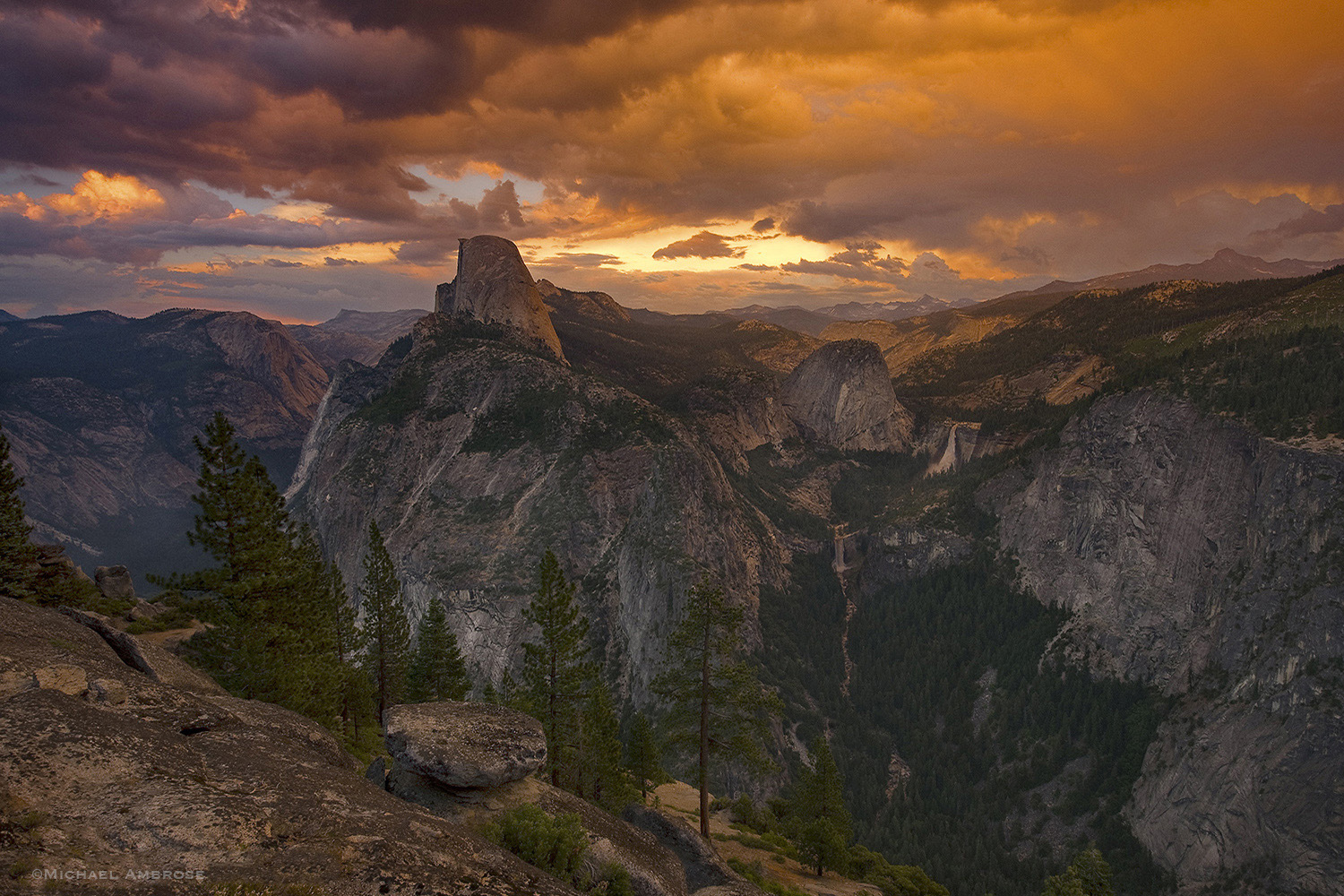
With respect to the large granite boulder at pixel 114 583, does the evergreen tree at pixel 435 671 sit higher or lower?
lower

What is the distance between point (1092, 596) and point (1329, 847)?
6266cm

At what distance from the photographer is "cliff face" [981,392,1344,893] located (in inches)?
3629

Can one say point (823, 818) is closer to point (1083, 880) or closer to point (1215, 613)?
point (1083, 880)

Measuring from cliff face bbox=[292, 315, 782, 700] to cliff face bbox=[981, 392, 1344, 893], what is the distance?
82.7 meters

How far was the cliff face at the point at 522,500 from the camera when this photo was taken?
124750mm

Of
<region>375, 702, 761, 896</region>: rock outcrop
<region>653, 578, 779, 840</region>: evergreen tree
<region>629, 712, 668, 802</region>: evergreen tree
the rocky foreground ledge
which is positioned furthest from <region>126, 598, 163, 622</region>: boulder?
<region>653, 578, 779, 840</region>: evergreen tree

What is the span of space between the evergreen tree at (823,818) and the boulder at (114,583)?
6101cm

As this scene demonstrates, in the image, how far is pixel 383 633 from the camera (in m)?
49.6

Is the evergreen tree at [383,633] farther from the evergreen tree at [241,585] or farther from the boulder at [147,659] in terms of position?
the boulder at [147,659]

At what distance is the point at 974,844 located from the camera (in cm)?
11238

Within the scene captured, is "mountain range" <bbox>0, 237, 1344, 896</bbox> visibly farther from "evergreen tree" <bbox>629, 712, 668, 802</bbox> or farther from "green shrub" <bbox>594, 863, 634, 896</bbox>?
"green shrub" <bbox>594, 863, 634, 896</bbox>

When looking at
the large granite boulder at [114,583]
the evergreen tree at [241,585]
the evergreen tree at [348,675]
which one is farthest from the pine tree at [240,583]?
the large granite boulder at [114,583]

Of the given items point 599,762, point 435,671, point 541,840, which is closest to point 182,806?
point 541,840

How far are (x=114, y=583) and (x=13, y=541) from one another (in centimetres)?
2970
